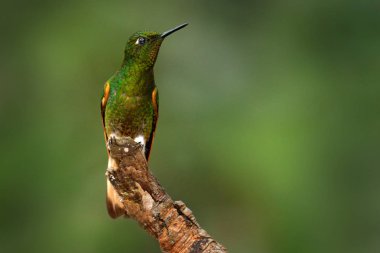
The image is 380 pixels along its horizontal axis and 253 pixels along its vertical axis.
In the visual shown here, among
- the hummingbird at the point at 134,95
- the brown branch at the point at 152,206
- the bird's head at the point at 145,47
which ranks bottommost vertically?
the brown branch at the point at 152,206

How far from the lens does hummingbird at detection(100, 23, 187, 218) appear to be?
3.79 meters

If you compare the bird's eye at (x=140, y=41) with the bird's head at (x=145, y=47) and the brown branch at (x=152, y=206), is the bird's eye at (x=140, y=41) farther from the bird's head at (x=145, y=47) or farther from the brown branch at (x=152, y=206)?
the brown branch at (x=152, y=206)

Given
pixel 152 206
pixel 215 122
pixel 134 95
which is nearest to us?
pixel 152 206

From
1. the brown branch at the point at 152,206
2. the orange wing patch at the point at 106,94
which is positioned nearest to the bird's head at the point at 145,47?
the orange wing patch at the point at 106,94

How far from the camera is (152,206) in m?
2.85

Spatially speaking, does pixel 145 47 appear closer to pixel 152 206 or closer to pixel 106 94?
pixel 106 94

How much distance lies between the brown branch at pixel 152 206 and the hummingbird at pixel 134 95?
0.72 meters

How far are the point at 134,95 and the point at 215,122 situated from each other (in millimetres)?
1875

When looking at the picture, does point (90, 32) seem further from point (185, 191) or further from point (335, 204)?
point (335, 204)

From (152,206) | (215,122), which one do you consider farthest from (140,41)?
(215,122)

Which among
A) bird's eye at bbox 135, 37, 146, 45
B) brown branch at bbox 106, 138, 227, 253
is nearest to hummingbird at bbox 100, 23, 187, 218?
bird's eye at bbox 135, 37, 146, 45

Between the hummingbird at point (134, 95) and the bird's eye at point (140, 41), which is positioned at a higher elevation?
the bird's eye at point (140, 41)

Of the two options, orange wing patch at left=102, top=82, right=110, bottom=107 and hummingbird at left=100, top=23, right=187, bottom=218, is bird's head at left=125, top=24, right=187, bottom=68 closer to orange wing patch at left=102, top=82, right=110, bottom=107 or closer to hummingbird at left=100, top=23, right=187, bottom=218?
hummingbird at left=100, top=23, right=187, bottom=218

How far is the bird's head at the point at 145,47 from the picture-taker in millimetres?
3779
